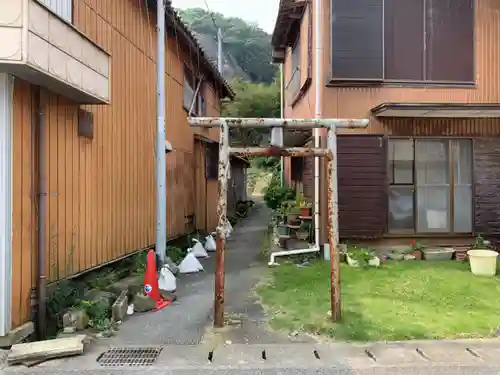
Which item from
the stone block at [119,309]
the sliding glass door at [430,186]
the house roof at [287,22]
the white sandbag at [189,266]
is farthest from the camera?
the house roof at [287,22]

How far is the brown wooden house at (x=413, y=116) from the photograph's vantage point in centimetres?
997

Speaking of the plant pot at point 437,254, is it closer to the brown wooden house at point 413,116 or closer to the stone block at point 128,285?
the brown wooden house at point 413,116

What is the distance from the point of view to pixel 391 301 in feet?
23.3

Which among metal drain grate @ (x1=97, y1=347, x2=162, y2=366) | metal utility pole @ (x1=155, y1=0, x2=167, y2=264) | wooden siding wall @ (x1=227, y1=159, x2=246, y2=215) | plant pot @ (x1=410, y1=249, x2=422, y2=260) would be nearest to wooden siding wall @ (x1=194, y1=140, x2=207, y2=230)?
wooden siding wall @ (x1=227, y1=159, x2=246, y2=215)

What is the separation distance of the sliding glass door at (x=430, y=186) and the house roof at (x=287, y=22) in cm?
454

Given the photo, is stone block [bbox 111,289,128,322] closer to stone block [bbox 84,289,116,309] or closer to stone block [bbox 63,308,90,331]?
stone block [bbox 84,289,116,309]

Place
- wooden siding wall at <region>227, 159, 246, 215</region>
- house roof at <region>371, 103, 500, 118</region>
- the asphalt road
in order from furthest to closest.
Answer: wooden siding wall at <region>227, 159, 246, 215</region>, house roof at <region>371, 103, 500, 118</region>, the asphalt road

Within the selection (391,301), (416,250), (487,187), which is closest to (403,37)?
(487,187)

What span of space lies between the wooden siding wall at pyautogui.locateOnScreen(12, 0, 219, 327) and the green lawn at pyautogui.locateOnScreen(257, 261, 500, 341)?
118 inches

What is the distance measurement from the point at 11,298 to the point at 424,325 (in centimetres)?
510

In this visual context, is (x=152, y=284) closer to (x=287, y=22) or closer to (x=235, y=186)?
(x=287, y=22)

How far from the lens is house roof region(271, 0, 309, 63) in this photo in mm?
12086

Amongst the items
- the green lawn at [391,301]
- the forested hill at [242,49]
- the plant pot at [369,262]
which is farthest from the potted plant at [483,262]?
the forested hill at [242,49]

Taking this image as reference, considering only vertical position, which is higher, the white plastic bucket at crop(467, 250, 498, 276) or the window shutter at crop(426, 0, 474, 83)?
the window shutter at crop(426, 0, 474, 83)
